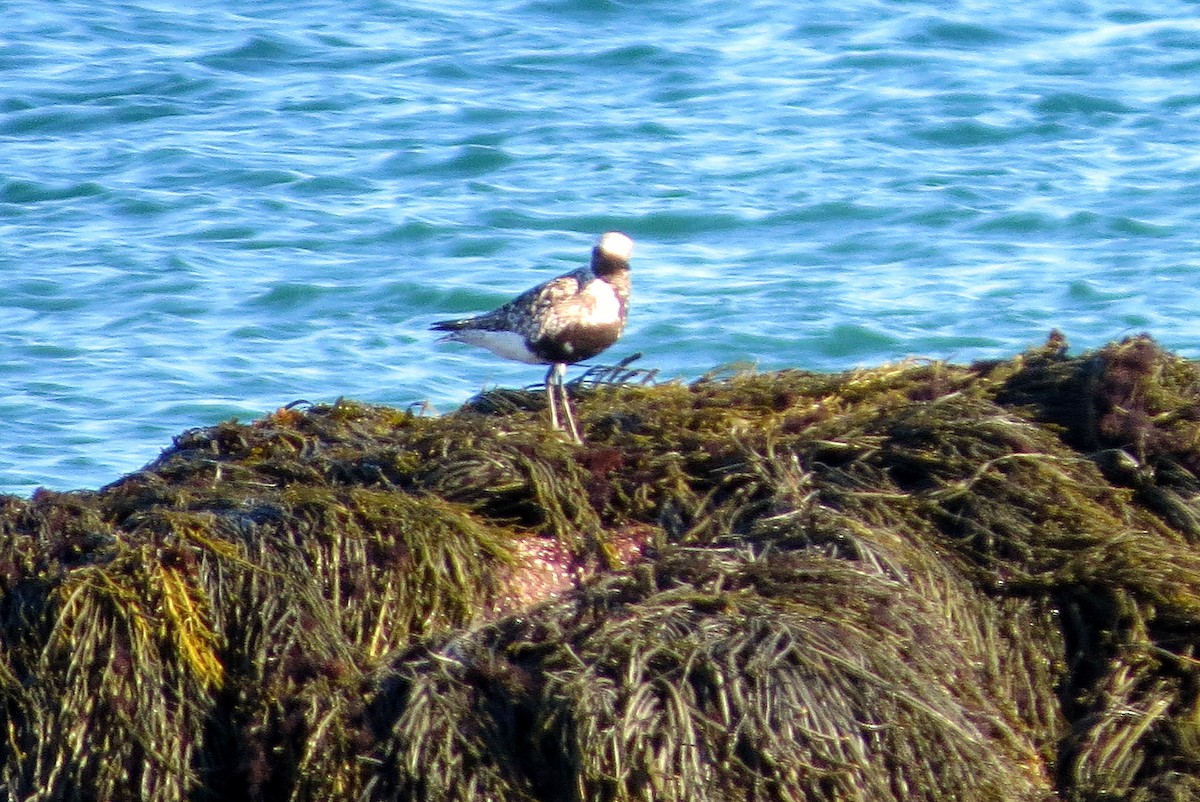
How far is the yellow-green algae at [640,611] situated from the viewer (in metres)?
3.27

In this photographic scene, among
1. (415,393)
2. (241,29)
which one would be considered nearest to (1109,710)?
(415,393)

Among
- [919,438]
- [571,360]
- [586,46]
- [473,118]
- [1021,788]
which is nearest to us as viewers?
[1021,788]

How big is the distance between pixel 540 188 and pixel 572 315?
20.5ft

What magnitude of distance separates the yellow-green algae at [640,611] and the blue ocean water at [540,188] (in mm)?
3958

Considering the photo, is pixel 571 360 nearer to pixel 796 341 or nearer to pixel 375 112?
pixel 796 341

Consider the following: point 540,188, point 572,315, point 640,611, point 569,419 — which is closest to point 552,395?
point 569,419

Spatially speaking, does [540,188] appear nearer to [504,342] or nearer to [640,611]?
[504,342]

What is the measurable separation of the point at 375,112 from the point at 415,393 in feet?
14.5

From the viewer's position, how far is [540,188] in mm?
11094

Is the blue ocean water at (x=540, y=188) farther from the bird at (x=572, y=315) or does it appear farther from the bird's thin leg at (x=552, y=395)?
the bird's thin leg at (x=552, y=395)

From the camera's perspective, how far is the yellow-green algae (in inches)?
129

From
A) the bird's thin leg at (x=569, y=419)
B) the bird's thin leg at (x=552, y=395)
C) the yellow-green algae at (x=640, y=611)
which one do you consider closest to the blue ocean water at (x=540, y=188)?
the bird's thin leg at (x=552, y=395)

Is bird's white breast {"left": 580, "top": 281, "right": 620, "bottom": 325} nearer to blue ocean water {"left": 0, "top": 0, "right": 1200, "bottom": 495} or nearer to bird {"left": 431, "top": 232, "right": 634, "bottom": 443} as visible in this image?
bird {"left": 431, "top": 232, "right": 634, "bottom": 443}

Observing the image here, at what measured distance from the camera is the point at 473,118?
12.0 m
